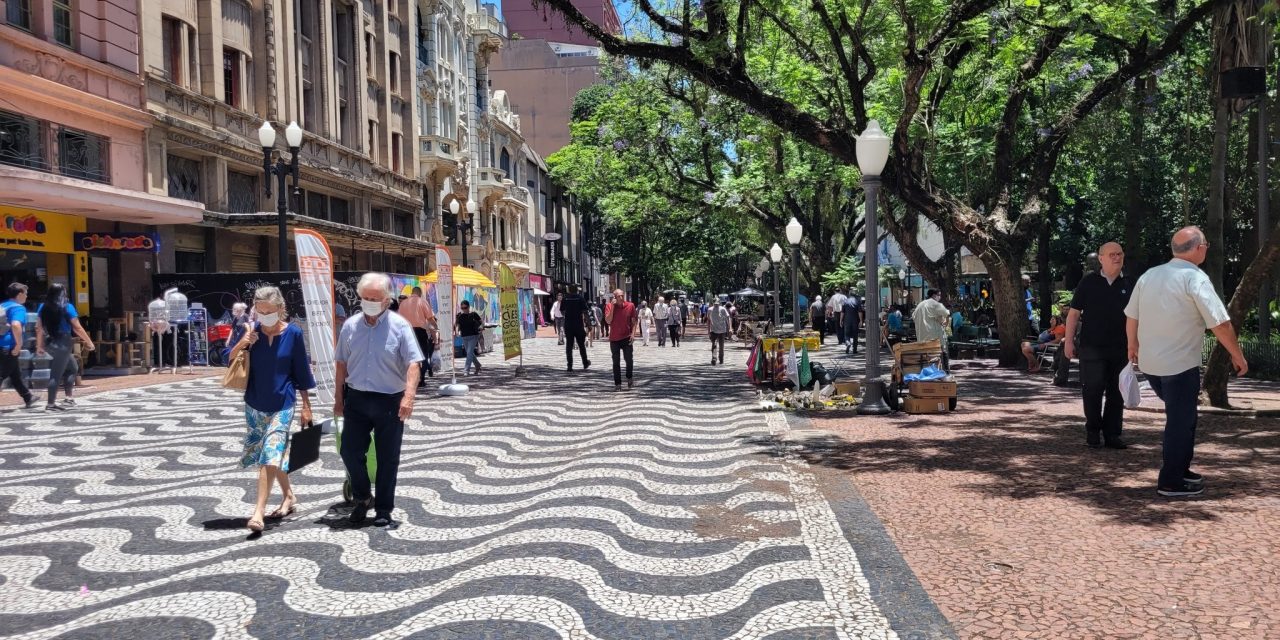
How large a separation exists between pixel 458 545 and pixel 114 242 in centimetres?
1649

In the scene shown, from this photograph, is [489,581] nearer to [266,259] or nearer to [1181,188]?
[266,259]

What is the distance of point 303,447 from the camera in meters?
5.87

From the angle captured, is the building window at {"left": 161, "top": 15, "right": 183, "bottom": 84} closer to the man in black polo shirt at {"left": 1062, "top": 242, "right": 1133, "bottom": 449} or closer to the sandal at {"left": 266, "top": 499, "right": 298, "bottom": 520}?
the sandal at {"left": 266, "top": 499, "right": 298, "bottom": 520}

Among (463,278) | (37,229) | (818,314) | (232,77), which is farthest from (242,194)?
(818,314)

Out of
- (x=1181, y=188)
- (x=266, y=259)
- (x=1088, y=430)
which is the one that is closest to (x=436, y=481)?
(x=1088, y=430)

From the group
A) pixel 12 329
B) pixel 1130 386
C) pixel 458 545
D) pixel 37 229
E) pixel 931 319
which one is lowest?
pixel 458 545

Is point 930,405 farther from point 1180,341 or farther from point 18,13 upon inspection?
point 18,13

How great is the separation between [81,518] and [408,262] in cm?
3293

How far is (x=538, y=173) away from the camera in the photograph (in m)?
61.3

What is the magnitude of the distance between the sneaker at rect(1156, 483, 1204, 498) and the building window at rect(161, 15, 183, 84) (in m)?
22.0

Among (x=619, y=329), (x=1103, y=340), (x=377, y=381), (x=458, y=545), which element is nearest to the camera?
(x=458, y=545)

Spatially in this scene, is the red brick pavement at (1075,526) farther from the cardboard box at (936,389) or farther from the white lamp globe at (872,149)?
the white lamp globe at (872,149)

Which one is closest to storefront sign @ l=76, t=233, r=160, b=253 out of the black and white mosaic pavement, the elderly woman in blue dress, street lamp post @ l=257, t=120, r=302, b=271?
street lamp post @ l=257, t=120, r=302, b=271

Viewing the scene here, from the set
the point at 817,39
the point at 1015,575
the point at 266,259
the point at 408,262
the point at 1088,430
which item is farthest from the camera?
the point at 408,262
